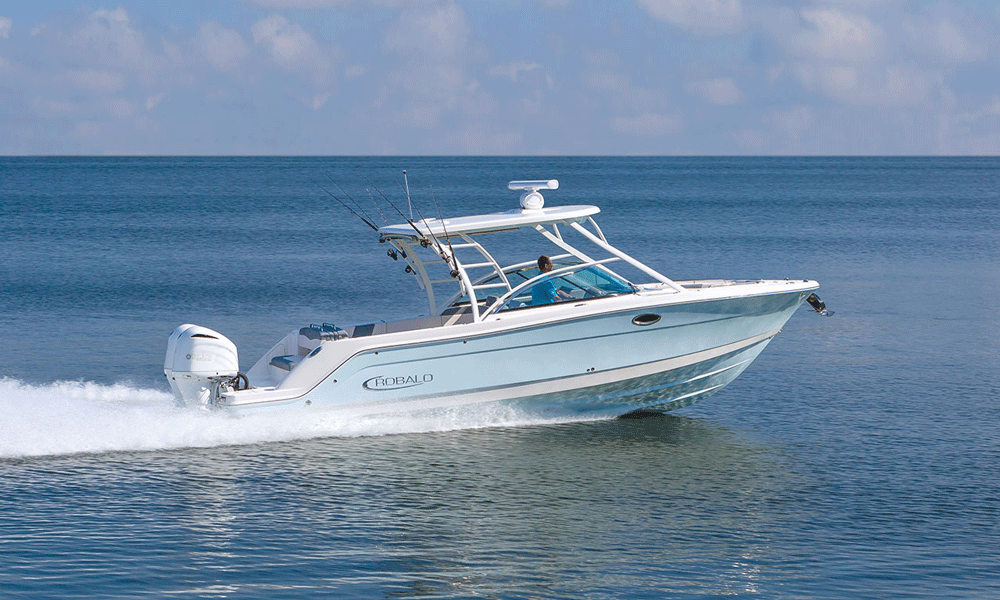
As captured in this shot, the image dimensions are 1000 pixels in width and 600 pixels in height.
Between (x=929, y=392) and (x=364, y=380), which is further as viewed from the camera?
(x=929, y=392)

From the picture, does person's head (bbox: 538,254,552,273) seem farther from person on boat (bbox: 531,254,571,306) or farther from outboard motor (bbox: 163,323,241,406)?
outboard motor (bbox: 163,323,241,406)

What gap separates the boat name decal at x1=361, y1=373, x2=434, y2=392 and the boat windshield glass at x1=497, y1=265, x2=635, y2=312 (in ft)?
3.97

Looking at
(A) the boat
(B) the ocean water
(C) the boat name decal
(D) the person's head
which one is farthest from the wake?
(D) the person's head

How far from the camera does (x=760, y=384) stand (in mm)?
15906

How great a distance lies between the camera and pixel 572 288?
492 inches

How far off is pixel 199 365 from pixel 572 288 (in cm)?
402

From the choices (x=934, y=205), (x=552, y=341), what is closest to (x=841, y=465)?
(x=552, y=341)

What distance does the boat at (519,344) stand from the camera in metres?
11.7

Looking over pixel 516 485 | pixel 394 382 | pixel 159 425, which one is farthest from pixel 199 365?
pixel 516 485

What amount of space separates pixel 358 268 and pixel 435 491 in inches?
855

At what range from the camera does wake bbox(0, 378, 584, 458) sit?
1151 cm

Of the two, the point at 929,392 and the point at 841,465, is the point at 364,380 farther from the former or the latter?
the point at 929,392

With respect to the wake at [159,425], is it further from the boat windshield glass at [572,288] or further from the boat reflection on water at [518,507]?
the boat windshield glass at [572,288]

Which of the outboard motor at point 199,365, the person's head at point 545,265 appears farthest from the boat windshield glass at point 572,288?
the outboard motor at point 199,365
